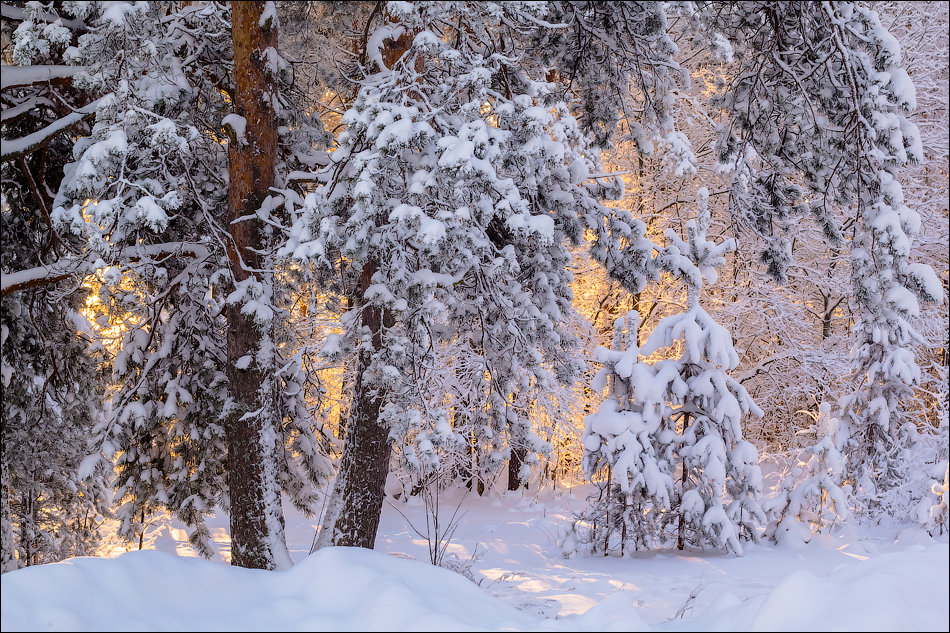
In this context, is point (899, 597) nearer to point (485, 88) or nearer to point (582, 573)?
point (485, 88)

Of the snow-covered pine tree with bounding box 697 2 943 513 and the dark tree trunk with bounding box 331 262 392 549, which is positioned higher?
the snow-covered pine tree with bounding box 697 2 943 513

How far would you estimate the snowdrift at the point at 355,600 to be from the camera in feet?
10.0

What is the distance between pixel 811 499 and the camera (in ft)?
28.5

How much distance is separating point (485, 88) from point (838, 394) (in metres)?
12.0

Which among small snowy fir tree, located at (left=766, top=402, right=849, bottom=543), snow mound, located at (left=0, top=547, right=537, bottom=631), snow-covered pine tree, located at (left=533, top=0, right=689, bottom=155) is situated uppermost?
snow-covered pine tree, located at (left=533, top=0, right=689, bottom=155)

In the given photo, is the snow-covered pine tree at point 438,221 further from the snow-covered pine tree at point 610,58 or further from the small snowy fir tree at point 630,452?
the small snowy fir tree at point 630,452

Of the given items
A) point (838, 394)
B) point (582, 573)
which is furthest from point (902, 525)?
point (838, 394)

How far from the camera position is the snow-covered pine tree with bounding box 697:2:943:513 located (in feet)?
20.1

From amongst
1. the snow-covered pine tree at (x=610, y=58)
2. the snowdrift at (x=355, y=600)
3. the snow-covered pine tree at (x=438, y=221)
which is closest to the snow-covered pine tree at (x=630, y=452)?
the snow-covered pine tree at (x=438, y=221)

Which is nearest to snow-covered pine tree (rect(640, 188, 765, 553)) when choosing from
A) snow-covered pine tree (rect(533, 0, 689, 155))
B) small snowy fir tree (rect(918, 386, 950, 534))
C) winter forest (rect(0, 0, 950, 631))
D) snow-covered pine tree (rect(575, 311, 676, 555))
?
winter forest (rect(0, 0, 950, 631))

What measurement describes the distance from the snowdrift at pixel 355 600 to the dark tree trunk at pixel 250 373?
3.15 meters

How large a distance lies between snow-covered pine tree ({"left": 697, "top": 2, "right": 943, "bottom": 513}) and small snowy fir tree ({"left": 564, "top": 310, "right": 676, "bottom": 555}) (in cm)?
215

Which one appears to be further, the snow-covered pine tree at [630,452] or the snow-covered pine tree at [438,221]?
the snow-covered pine tree at [630,452]

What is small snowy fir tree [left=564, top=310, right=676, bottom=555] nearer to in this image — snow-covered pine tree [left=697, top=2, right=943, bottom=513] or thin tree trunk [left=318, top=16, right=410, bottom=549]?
snow-covered pine tree [left=697, top=2, right=943, bottom=513]
